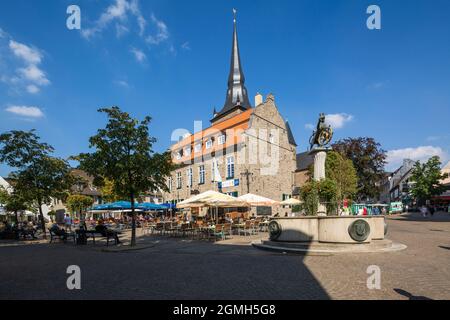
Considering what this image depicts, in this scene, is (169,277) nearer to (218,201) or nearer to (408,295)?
(408,295)

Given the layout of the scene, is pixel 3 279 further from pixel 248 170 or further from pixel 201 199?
pixel 248 170

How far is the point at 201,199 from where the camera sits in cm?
1831

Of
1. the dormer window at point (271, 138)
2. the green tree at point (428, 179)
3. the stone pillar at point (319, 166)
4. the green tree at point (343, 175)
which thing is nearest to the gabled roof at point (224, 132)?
the dormer window at point (271, 138)

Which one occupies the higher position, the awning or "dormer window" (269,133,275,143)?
"dormer window" (269,133,275,143)

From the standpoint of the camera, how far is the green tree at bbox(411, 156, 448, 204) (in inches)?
2048

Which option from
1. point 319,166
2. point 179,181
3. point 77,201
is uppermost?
point 319,166

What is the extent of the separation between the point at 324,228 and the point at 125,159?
953 centimetres

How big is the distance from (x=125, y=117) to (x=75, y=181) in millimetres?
8981

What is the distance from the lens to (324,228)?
11891 millimetres

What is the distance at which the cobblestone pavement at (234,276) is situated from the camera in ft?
20.2

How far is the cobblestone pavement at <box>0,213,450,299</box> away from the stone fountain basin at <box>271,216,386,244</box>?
45.1 inches

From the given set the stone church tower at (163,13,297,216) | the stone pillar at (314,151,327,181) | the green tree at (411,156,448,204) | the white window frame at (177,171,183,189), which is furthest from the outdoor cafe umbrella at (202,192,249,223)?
the green tree at (411,156,448,204)

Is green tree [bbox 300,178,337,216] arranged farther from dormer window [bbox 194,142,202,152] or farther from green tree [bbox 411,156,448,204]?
green tree [bbox 411,156,448,204]

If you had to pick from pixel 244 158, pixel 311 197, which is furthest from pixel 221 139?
pixel 311 197
